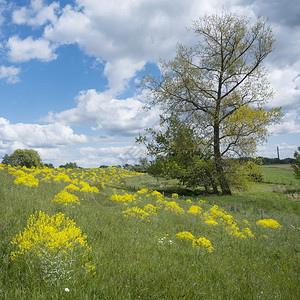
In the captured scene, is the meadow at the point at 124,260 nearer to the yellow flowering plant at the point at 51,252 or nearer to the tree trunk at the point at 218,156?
the yellow flowering plant at the point at 51,252

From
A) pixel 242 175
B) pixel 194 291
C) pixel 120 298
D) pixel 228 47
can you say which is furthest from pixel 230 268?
pixel 228 47

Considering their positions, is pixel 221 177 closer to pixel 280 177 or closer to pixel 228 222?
pixel 228 222

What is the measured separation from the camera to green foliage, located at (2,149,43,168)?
60.5m

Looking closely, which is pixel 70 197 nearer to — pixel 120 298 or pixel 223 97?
pixel 120 298

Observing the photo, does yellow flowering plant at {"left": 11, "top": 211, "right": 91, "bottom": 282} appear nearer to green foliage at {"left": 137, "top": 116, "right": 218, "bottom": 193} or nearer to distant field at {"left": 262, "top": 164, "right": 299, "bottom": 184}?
green foliage at {"left": 137, "top": 116, "right": 218, "bottom": 193}

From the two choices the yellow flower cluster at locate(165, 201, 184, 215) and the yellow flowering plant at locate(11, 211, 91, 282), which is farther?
the yellow flower cluster at locate(165, 201, 184, 215)

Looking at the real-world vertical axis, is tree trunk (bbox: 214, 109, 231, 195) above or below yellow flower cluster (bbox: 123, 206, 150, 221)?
above

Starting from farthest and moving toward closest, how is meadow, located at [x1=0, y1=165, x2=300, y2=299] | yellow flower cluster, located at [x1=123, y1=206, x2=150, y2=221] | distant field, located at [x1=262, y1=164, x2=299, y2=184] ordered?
1. distant field, located at [x1=262, y1=164, x2=299, y2=184]
2. yellow flower cluster, located at [x1=123, y1=206, x2=150, y2=221]
3. meadow, located at [x1=0, y1=165, x2=300, y2=299]

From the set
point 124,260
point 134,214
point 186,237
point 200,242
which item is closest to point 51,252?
point 124,260

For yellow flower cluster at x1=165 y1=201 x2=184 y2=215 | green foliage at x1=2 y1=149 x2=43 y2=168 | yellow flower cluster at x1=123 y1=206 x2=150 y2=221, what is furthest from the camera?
green foliage at x1=2 y1=149 x2=43 y2=168

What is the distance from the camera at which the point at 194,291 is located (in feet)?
11.4

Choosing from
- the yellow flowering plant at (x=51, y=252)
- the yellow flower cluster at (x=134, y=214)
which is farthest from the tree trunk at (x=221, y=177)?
the yellow flowering plant at (x=51, y=252)

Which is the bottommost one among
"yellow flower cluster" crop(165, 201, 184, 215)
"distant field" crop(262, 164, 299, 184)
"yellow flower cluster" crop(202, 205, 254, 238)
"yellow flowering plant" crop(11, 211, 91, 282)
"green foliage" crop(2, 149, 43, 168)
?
"distant field" crop(262, 164, 299, 184)

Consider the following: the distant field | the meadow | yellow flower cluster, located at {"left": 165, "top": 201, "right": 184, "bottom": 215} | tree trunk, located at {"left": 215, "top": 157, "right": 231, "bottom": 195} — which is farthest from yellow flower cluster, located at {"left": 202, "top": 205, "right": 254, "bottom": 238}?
the distant field
